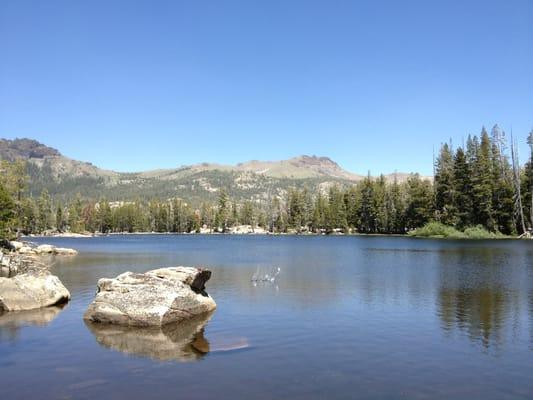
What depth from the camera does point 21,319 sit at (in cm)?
2519

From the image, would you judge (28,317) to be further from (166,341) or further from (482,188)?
(482,188)

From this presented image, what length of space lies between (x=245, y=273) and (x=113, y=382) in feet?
109

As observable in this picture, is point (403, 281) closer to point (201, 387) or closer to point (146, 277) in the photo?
point (146, 277)

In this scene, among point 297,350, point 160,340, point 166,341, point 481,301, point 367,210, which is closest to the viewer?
point 297,350

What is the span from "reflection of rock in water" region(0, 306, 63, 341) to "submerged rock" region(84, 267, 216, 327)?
2.64 meters

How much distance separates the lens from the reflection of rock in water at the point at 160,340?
1856 cm

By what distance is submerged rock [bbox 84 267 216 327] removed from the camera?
23578 millimetres

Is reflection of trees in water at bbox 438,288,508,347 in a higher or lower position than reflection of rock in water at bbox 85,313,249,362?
higher

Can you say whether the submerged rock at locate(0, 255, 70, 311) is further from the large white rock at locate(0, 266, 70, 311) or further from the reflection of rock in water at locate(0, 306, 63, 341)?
the reflection of rock in water at locate(0, 306, 63, 341)

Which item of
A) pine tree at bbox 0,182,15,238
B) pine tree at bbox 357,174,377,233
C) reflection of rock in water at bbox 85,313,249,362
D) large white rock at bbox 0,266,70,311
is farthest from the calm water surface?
pine tree at bbox 357,174,377,233

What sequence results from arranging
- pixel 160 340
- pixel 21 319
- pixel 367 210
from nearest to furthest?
pixel 160 340
pixel 21 319
pixel 367 210

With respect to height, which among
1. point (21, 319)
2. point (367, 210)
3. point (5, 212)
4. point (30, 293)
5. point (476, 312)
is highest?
point (367, 210)

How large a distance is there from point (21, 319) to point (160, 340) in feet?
32.1

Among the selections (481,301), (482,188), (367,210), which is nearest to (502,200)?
(482,188)
